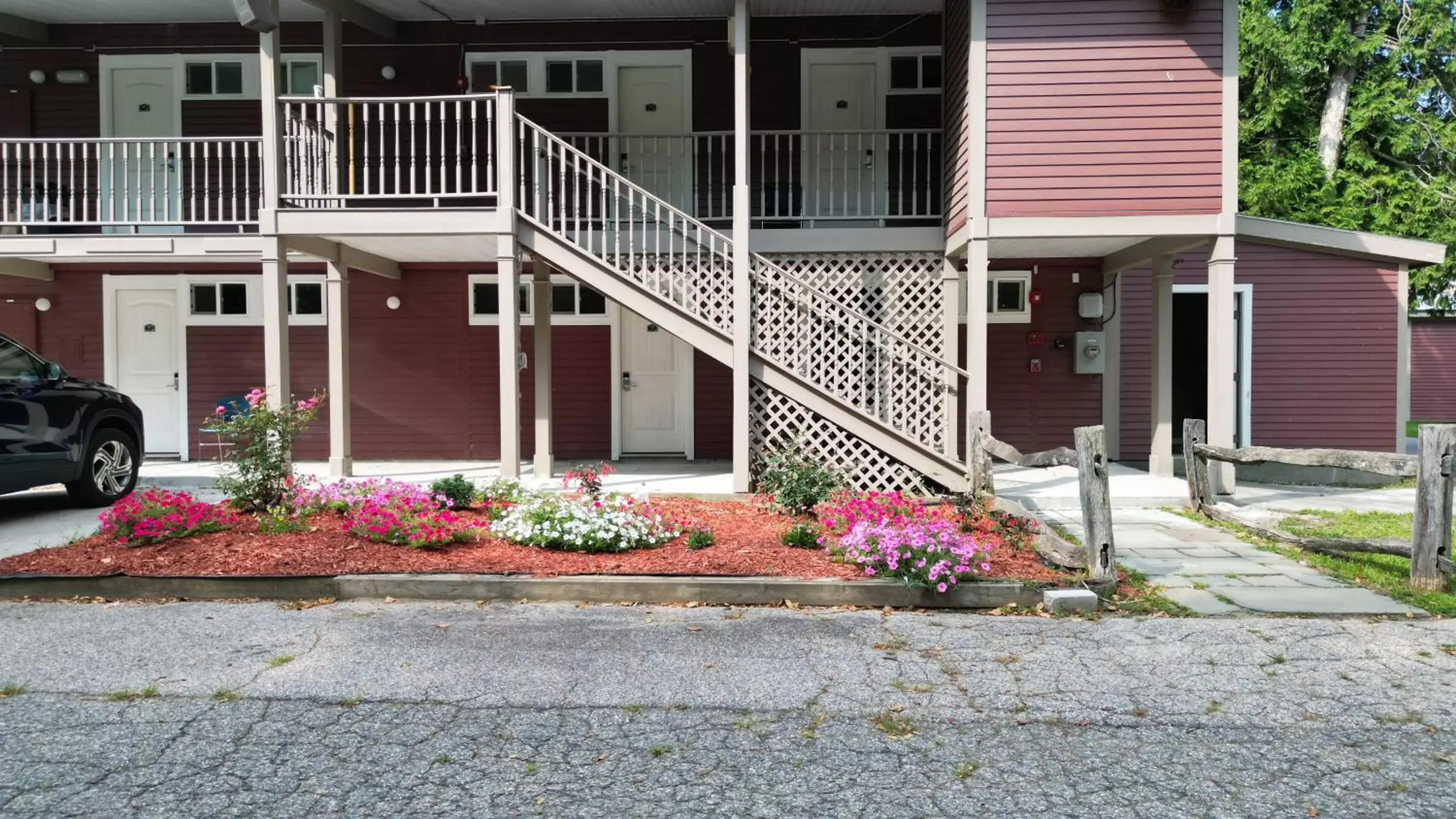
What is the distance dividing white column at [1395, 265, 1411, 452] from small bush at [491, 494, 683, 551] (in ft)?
31.3

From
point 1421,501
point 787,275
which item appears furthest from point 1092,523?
point 787,275

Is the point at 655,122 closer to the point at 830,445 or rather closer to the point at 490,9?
the point at 490,9

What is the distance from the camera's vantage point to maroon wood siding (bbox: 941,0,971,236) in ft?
29.7

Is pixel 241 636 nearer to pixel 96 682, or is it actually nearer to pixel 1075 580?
pixel 96 682

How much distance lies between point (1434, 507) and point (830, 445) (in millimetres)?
4537

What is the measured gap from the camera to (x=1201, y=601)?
5441 mm

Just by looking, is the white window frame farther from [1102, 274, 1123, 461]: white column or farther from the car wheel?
[1102, 274, 1123, 461]: white column

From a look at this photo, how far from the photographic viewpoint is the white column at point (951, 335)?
350 inches

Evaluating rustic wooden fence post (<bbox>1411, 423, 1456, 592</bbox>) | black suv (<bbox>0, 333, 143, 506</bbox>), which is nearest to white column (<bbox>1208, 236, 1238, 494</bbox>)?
rustic wooden fence post (<bbox>1411, 423, 1456, 592</bbox>)

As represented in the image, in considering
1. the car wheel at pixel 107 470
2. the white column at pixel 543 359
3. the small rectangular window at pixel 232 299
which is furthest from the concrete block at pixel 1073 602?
the small rectangular window at pixel 232 299

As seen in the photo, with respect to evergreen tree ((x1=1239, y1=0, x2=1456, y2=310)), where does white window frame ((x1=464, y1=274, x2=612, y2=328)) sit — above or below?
below

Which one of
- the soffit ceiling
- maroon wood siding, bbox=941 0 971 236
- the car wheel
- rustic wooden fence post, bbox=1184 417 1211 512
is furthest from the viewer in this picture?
the soffit ceiling

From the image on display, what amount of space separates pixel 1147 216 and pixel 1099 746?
22.1 feet

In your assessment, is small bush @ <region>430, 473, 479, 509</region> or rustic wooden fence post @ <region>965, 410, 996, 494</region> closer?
small bush @ <region>430, 473, 479, 509</region>
